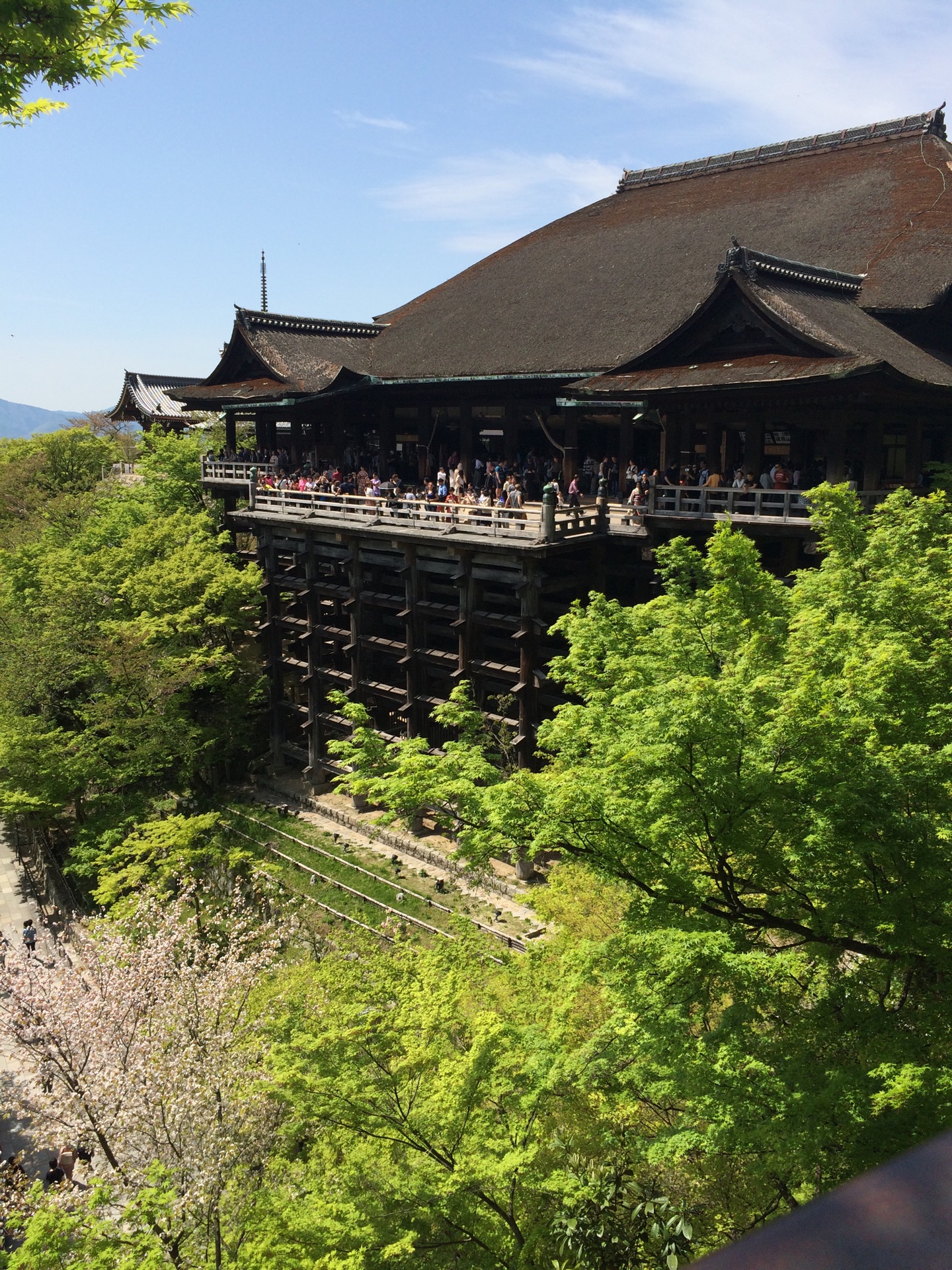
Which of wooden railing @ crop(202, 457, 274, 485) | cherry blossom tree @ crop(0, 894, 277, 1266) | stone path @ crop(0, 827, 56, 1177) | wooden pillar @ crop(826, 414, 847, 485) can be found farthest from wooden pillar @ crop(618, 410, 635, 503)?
stone path @ crop(0, 827, 56, 1177)

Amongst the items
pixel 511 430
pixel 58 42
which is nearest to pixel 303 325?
pixel 511 430

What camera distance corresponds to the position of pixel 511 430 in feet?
93.0

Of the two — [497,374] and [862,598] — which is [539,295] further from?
[862,598]

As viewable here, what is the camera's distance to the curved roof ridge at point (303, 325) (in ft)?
113

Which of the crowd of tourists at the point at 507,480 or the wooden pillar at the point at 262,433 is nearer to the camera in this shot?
the crowd of tourists at the point at 507,480

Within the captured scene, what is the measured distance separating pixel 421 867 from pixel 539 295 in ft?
60.0

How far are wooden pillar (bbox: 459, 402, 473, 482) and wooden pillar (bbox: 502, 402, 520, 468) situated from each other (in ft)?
4.56

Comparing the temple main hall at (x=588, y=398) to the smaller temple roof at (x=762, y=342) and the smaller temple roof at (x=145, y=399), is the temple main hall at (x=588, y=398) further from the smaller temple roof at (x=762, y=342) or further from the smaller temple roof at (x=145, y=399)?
the smaller temple roof at (x=145, y=399)

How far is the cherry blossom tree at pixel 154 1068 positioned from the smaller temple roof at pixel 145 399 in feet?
151

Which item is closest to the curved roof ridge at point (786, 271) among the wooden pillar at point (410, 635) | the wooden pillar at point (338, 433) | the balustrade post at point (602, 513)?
the balustrade post at point (602, 513)

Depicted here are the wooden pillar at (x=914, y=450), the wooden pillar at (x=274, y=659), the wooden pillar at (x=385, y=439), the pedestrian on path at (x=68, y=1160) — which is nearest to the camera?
the pedestrian on path at (x=68, y=1160)

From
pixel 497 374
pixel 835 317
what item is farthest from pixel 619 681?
pixel 497 374

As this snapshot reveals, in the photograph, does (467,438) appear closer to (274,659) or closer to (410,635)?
(410,635)

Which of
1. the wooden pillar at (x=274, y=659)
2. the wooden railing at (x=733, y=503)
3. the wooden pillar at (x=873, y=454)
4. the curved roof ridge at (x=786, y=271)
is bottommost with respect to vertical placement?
the wooden pillar at (x=274, y=659)
